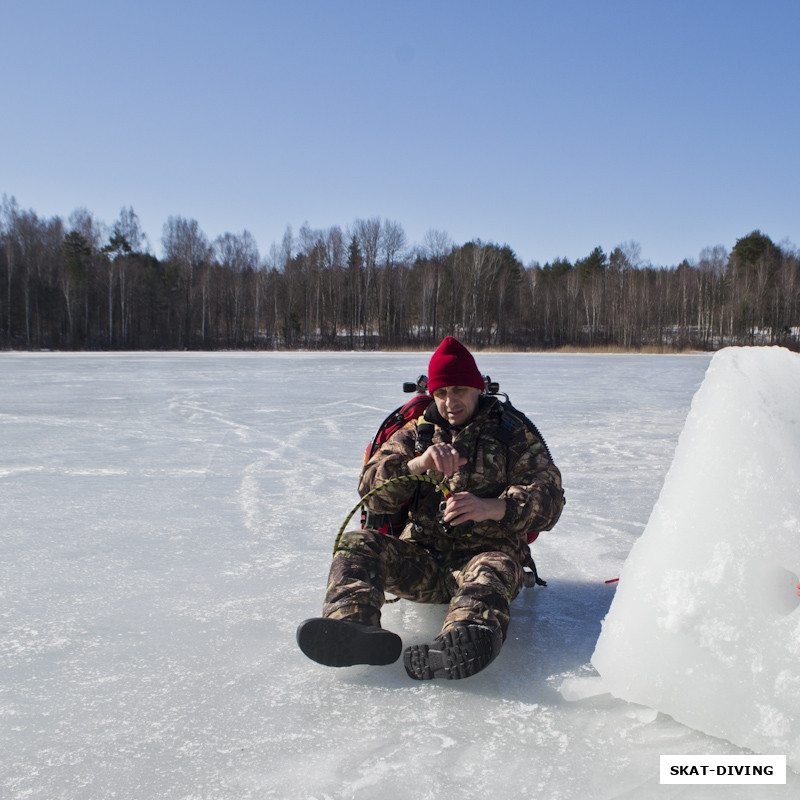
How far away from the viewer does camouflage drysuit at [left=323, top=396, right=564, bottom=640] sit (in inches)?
87.9

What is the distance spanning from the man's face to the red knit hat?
3 cm

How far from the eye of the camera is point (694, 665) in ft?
5.42

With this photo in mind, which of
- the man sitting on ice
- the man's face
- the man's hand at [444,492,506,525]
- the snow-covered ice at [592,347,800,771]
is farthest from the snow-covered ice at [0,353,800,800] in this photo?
the man's face

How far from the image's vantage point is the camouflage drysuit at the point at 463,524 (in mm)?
2232

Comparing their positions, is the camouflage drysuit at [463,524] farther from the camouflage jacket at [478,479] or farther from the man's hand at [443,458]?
the man's hand at [443,458]

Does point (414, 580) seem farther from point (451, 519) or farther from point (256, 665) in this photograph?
point (256, 665)

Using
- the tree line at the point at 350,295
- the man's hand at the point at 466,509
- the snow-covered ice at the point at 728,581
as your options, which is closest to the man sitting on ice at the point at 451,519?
the man's hand at the point at 466,509

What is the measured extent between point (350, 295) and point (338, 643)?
50474 mm

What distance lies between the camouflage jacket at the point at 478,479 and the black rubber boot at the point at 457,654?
496mm

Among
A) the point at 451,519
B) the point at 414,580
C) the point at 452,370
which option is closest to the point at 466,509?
the point at 451,519

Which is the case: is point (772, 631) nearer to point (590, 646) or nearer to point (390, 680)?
point (590, 646)

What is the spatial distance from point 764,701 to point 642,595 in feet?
1.11

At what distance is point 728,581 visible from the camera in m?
1.64

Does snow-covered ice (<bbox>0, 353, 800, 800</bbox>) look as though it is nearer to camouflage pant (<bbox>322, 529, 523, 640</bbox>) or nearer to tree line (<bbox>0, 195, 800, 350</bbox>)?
camouflage pant (<bbox>322, 529, 523, 640</bbox>)
